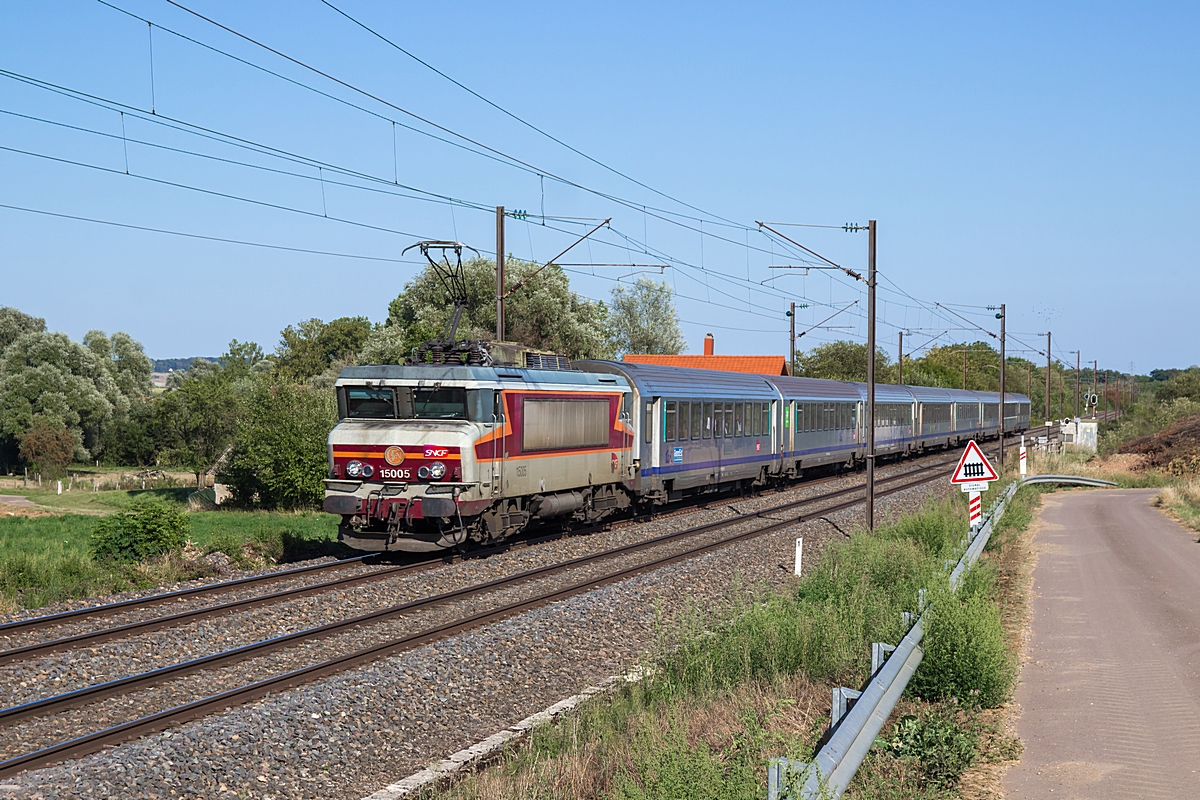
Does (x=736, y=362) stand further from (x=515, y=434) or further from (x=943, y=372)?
(x=515, y=434)

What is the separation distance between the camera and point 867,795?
246 inches

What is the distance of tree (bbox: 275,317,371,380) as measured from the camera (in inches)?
4881

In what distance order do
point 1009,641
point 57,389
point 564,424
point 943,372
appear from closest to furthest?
point 1009,641, point 564,424, point 57,389, point 943,372

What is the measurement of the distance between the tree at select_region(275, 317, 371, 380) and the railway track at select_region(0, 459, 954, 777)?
107436mm

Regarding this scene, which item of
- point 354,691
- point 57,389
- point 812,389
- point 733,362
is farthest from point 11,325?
point 354,691

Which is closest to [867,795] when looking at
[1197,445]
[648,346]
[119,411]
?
[1197,445]

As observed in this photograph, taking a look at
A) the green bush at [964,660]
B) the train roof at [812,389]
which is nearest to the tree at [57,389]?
the train roof at [812,389]

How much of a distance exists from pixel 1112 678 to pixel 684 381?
16882mm

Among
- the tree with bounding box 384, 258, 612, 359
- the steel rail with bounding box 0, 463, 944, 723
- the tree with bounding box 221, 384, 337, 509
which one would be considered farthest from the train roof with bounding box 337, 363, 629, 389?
the tree with bounding box 384, 258, 612, 359

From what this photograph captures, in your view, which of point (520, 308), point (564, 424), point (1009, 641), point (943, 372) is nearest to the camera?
point (1009, 641)

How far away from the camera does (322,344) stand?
127562 millimetres

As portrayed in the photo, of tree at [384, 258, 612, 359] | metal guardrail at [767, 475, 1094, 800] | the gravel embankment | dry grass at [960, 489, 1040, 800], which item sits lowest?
the gravel embankment

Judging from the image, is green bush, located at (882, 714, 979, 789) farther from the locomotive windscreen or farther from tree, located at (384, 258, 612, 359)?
tree, located at (384, 258, 612, 359)

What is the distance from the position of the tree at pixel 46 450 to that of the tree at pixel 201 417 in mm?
7437
